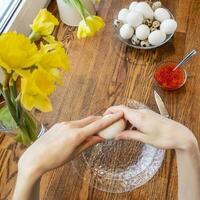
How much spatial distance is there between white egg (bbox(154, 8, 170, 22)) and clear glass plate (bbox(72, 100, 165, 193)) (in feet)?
1.19

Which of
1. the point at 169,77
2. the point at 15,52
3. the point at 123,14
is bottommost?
the point at 169,77

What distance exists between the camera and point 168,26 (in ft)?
3.08

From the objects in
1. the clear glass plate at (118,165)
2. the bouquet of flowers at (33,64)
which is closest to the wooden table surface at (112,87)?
the clear glass plate at (118,165)

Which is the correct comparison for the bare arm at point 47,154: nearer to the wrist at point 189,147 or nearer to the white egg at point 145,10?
the wrist at point 189,147

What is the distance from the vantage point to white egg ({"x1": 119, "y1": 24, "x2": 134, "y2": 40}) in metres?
0.95

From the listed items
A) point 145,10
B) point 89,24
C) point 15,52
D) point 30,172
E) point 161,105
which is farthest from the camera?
point 145,10

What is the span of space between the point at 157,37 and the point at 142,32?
0.14 feet

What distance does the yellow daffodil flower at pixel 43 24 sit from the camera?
608 mm

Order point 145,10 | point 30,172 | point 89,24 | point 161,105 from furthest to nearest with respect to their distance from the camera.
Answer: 1. point 145,10
2. point 161,105
3. point 89,24
4. point 30,172

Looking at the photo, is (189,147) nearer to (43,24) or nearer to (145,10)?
(43,24)

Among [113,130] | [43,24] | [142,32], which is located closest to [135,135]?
[113,130]

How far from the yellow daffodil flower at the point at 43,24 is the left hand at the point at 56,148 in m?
0.17

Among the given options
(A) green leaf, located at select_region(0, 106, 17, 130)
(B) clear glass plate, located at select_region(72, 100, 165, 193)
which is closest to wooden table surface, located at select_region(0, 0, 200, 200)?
(B) clear glass plate, located at select_region(72, 100, 165, 193)

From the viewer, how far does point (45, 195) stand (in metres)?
0.77
